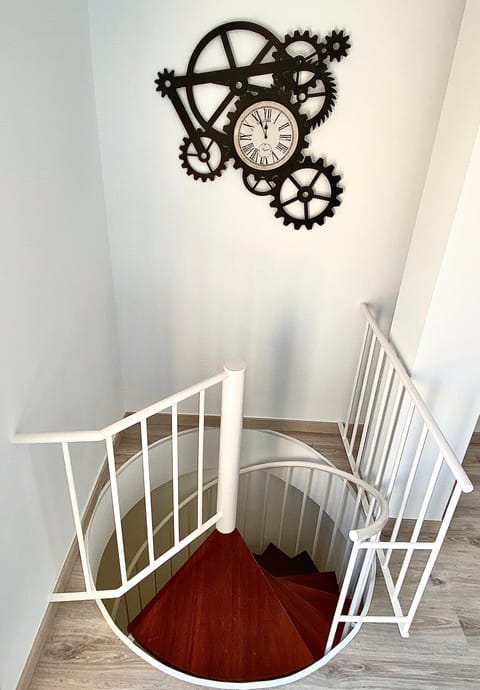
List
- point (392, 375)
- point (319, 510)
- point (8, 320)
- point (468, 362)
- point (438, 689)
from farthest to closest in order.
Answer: point (319, 510) → point (392, 375) → point (468, 362) → point (438, 689) → point (8, 320)

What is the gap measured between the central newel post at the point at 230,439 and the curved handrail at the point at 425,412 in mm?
651

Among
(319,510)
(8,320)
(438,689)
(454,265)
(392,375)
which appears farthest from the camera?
(319,510)

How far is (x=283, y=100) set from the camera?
6.54ft

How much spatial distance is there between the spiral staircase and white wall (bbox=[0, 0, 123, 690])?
156 mm

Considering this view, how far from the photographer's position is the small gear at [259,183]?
7.07 ft

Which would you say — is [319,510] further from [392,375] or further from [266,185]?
[266,185]

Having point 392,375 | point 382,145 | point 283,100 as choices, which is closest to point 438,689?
point 392,375

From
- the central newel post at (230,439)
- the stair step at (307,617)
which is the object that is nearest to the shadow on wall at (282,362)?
the central newel post at (230,439)

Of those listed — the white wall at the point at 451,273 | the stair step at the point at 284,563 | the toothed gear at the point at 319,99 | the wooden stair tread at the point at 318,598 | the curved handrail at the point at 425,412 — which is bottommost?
the stair step at the point at 284,563

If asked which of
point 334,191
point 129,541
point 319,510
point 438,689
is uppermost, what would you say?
point 334,191

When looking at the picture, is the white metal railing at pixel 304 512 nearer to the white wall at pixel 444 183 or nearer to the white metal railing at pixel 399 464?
the white metal railing at pixel 399 464

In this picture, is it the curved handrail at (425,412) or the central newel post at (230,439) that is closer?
the curved handrail at (425,412)

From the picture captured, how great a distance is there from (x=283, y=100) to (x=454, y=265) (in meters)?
1.02

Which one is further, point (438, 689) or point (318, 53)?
point (318, 53)
